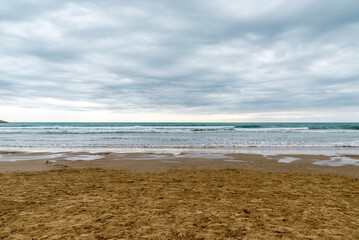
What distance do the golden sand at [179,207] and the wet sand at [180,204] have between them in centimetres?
2

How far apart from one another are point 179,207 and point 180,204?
0.61 feet

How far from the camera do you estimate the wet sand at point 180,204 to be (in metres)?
3.78

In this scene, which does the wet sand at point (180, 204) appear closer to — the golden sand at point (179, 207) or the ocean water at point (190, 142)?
the golden sand at point (179, 207)

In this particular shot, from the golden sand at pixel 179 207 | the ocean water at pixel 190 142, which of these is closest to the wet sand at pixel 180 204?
the golden sand at pixel 179 207

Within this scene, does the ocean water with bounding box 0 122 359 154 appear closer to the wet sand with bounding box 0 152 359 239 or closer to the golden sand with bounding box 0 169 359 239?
the wet sand with bounding box 0 152 359 239

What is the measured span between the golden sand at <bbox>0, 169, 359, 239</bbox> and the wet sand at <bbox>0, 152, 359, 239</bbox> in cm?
2

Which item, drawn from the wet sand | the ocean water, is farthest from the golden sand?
the ocean water

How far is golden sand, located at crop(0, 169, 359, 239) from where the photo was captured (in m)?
3.77

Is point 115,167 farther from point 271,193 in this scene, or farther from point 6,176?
point 271,193

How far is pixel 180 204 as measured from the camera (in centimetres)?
506

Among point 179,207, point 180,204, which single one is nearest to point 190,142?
point 180,204

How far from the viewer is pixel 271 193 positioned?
587 centimetres

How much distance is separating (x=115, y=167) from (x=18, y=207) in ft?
16.5

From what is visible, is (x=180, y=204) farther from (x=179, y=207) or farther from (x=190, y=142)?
(x=190, y=142)
